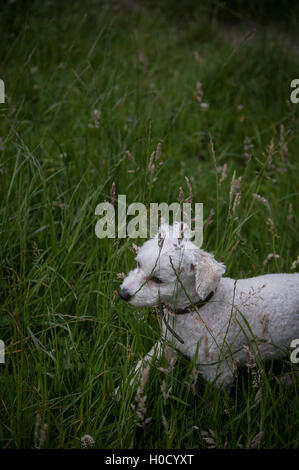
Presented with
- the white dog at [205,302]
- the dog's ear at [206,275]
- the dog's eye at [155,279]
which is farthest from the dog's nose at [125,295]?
the dog's ear at [206,275]

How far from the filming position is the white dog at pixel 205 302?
196cm

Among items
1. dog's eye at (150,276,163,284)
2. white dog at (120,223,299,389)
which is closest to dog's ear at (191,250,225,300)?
white dog at (120,223,299,389)

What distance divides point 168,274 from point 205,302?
9.7 inches

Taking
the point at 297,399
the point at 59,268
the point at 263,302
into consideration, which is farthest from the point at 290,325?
the point at 59,268

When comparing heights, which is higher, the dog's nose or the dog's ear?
the dog's ear

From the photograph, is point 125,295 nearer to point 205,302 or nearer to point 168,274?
point 168,274

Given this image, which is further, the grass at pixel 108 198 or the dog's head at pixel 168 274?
the dog's head at pixel 168 274

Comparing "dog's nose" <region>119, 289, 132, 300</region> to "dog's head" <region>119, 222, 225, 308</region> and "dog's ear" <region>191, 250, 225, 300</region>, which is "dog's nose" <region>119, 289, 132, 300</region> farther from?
"dog's ear" <region>191, 250, 225, 300</region>

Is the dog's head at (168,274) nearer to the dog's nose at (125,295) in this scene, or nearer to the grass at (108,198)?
the dog's nose at (125,295)

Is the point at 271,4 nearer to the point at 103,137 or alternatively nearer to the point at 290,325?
the point at 103,137

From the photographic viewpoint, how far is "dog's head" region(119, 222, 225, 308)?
6.37 ft

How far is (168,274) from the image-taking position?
1990mm

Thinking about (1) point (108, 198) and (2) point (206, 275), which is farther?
(1) point (108, 198)

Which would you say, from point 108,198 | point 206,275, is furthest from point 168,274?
point 108,198
